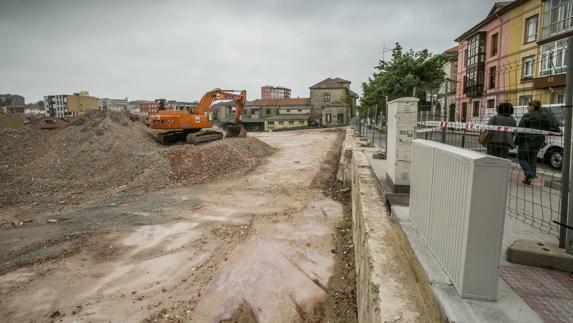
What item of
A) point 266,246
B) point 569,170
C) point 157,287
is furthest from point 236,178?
point 569,170

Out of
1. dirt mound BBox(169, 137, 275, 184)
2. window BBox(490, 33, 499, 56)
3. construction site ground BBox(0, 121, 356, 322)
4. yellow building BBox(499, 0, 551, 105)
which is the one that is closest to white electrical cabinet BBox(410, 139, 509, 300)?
construction site ground BBox(0, 121, 356, 322)

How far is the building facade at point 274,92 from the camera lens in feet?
448

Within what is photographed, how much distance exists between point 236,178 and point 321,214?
16.1 ft

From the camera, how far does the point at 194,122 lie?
707 inches

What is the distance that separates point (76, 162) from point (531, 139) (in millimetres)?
13900

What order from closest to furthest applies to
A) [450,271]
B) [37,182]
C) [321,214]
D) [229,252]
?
[450,271]
[229,252]
[321,214]
[37,182]

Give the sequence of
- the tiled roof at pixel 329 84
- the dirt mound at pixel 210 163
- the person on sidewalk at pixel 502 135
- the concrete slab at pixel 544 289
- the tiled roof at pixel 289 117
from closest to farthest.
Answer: the concrete slab at pixel 544 289
the person on sidewalk at pixel 502 135
the dirt mound at pixel 210 163
the tiled roof at pixel 289 117
the tiled roof at pixel 329 84

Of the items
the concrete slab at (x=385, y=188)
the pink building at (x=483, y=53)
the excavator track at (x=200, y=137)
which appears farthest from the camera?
the pink building at (x=483, y=53)

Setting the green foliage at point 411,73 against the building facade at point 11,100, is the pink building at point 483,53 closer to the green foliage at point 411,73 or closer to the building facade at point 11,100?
the green foliage at point 411,73

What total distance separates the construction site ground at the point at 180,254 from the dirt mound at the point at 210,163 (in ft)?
4.31

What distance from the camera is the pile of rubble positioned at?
411 inches

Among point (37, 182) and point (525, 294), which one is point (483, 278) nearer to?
point (525, 294)

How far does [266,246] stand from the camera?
19.4ft

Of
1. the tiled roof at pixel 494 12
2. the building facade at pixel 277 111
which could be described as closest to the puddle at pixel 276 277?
the tiled roof at pixel 494 12
